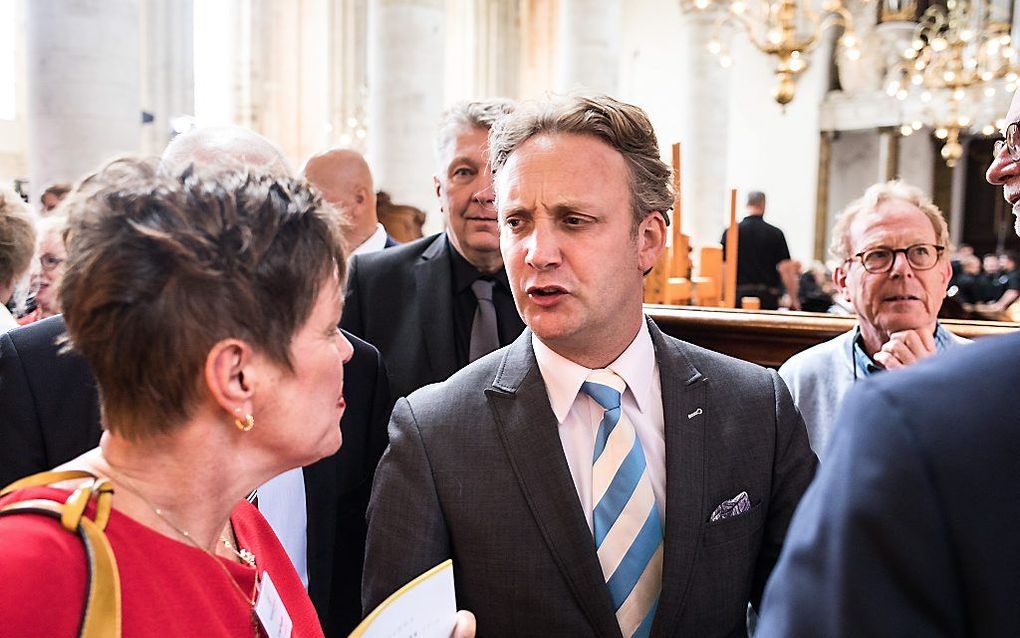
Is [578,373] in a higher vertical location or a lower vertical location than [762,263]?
higher

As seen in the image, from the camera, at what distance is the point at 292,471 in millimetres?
2166

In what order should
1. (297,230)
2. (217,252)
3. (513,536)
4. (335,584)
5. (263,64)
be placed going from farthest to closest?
(263,64), (335,584), (513,536), (297,230), (217,252)

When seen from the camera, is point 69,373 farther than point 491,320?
No

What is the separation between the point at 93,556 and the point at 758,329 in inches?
93.8

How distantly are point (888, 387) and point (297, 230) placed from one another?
888mm

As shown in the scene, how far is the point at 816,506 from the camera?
0.71 meters

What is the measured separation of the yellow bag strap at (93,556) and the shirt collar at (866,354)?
214cm

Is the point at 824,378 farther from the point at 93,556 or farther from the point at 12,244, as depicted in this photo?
the point at 12,244

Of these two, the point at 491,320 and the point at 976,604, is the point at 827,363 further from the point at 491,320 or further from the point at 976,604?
the point at 976,604

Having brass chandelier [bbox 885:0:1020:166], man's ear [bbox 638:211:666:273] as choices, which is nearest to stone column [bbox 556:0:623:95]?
brass chandelier [bbox 885:0:1020:166]

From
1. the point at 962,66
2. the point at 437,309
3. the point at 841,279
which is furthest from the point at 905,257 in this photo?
the point at 962,66

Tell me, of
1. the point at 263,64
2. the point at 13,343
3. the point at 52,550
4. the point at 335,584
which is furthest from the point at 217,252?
the point at 263,64

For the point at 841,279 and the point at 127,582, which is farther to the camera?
the point at 841,279

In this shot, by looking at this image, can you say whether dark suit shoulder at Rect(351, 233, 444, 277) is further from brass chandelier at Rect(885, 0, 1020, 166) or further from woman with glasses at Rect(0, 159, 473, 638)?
brass chandelier at Rect(885, 0, 1020, 166)
